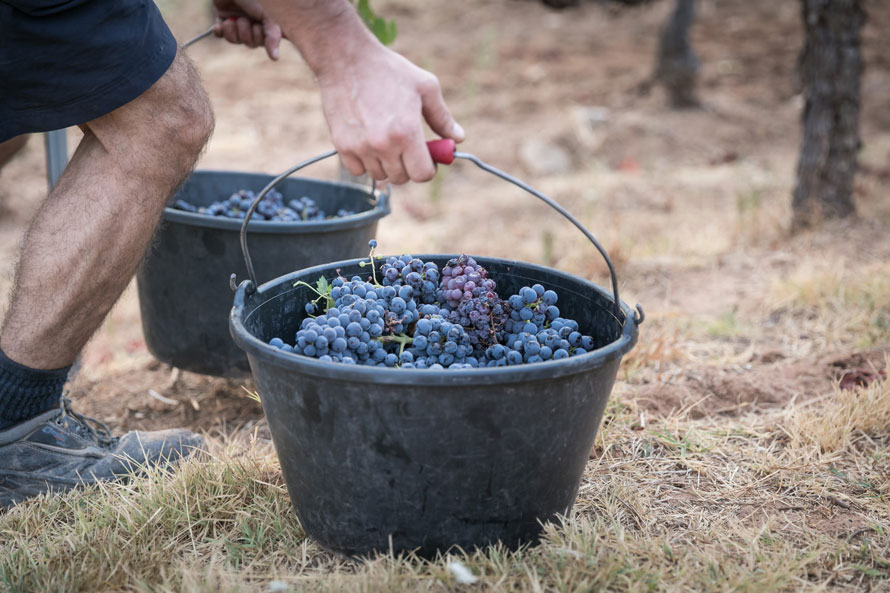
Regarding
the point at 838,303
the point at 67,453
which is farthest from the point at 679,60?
the point at 67,453

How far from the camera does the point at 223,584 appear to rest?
1.50 meters

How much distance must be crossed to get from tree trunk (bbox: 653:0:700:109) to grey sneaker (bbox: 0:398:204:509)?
6398 millimetres

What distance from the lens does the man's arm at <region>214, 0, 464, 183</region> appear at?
1438mm

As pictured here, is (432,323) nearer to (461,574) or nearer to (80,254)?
(461,574)

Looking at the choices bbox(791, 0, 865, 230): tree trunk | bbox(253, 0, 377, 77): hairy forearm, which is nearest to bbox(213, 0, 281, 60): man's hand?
bbox(253, 0, 377, 77): hairy forearm

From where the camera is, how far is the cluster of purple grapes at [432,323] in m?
1.62

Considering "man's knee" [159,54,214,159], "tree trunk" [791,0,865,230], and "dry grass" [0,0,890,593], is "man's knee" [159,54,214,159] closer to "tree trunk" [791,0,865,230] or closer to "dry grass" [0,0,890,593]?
"dry grass" [0,0,890,593]

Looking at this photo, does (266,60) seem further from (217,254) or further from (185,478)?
(185,478)

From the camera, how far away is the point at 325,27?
149 centimetres

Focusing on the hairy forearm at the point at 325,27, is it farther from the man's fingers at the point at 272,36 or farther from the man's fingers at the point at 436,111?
the man's fingers at the point at 272,36

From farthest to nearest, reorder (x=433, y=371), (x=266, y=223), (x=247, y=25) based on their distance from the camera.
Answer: (x=247, y=25) < (x=266, y=223) < (x=433, y=371)

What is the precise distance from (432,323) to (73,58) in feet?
3.23

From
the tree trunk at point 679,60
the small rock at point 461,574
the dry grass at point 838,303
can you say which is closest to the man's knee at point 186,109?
the small rock at point 461,574

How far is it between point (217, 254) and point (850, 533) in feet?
6.08
